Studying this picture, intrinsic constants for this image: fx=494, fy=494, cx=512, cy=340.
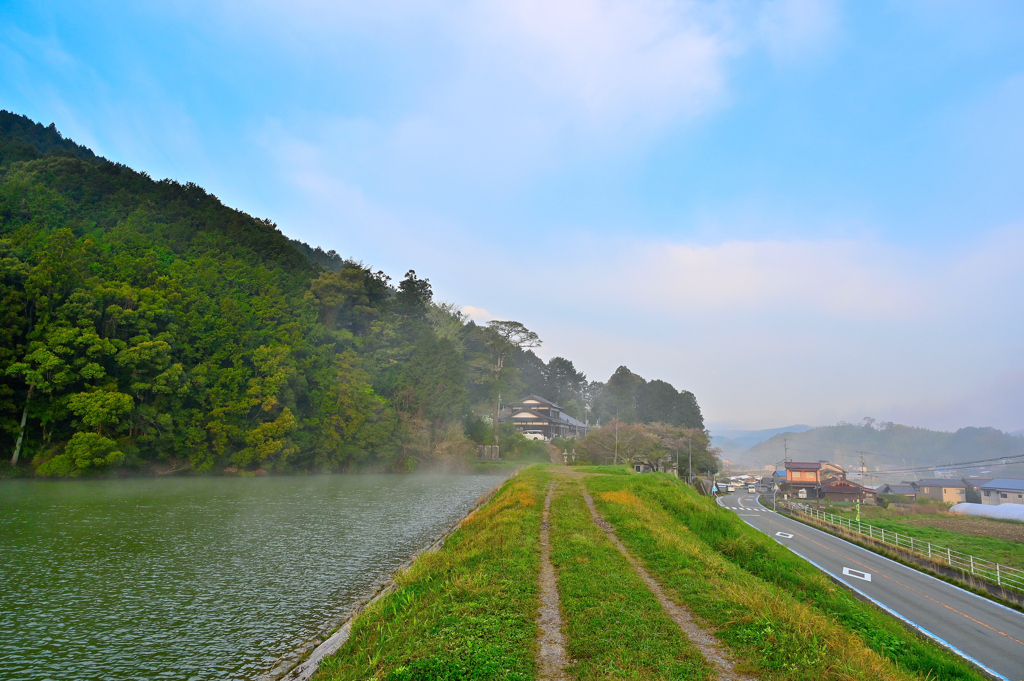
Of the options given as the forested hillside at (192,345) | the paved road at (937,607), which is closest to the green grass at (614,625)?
the paved road at (937,607)

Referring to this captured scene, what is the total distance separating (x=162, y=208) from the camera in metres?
60.2

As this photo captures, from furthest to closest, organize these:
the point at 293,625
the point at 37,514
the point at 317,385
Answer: the point at 317,385, the point at 37,514, the point at 293,625

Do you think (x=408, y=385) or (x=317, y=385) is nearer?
(x=317, y=385)

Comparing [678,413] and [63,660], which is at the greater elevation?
[678,413]

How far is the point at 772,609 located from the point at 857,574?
1606 centimetres

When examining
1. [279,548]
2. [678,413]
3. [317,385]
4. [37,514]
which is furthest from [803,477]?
[37,514]

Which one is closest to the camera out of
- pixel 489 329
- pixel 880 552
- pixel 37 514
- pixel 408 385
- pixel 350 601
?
pixel 350 601

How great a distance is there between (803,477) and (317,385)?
68.3 meters

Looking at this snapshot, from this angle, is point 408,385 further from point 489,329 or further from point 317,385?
point 489,329

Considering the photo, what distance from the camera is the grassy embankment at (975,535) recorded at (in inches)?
1000

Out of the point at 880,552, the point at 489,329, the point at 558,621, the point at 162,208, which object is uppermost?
the point at 162,208

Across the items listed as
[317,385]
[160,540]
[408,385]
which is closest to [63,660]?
[160,540]

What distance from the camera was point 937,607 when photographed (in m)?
15.9

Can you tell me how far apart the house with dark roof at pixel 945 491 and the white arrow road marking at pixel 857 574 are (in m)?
Result: 59.8
